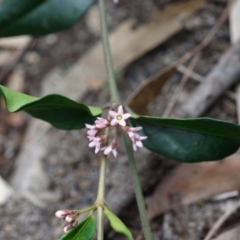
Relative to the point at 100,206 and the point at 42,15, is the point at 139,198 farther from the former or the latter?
the point at 42,15

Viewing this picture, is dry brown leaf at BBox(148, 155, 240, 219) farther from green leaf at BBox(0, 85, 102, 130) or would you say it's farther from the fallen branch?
green leaf at BBox(0, 85, 102, 130)

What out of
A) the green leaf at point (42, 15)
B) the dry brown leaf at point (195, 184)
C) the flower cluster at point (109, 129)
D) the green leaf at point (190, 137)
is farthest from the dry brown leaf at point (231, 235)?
the green leaf at point (42, 15)

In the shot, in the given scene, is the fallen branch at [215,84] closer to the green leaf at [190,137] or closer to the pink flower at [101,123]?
the green leaf at [190,137]

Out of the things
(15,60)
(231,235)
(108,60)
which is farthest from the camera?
(15,60)

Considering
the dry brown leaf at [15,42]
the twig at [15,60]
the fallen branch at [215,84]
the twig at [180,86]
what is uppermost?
the dry brown leaf at [15,42]

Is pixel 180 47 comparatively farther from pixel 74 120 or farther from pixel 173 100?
pixel 74 120

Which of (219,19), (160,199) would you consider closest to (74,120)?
(160,199)

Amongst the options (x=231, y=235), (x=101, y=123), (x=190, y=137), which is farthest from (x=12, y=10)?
(x=231, y=235)
